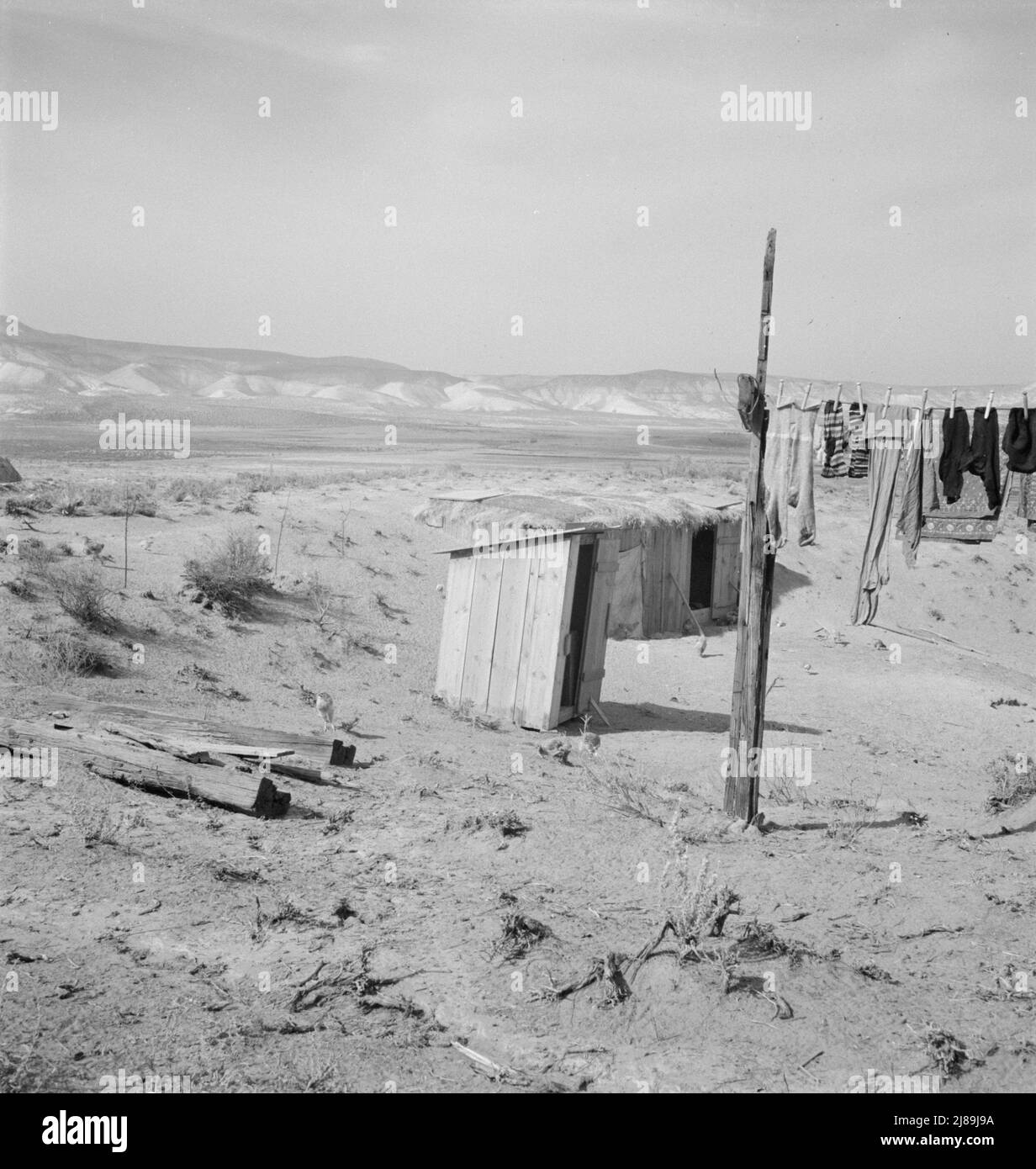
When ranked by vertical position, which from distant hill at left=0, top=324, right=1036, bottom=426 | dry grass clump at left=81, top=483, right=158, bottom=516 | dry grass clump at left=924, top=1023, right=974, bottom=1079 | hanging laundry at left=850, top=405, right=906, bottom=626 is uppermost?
distant hill at left=0, top=324, right=1036, bottom=426

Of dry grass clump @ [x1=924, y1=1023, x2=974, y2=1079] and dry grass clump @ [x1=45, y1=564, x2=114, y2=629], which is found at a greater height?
dry grass clump @ [x1=45, y1=564, x2=114, y2=629]

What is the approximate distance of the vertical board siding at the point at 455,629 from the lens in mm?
12750

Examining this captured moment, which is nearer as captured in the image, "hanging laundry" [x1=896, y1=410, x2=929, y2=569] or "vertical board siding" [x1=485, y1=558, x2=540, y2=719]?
"hanging laundry" [x1=896, y1=410, x2=929, y2=569]

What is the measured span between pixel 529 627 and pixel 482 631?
625 millimetres

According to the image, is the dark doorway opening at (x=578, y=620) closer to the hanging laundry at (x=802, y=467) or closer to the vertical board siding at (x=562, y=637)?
the vertical board siding at (x=562, y=637)

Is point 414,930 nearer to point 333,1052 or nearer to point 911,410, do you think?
point 333,1052

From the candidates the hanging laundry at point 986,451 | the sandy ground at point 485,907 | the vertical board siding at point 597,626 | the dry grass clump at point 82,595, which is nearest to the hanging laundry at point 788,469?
the hanging laundry at point 986,451

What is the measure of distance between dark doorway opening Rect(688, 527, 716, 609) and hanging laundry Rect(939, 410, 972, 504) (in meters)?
11.1

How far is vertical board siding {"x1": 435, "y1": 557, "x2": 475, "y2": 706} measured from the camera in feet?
41.8

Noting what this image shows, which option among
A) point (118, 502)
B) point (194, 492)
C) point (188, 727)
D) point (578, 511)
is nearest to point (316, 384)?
point (194, 492)

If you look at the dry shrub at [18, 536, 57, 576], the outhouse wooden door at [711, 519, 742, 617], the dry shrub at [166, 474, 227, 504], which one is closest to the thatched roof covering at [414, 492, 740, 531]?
the outhouse wooden door at [711, 519, 742, 617]

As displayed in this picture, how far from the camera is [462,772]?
9445 millimetres

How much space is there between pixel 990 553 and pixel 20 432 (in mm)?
43826

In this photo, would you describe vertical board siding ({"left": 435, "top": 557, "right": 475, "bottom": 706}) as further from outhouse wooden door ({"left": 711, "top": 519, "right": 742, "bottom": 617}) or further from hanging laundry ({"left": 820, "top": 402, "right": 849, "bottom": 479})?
outhouse wooden door ({"left": 711, "top": 519, "right": 742, "bottom": 617})
